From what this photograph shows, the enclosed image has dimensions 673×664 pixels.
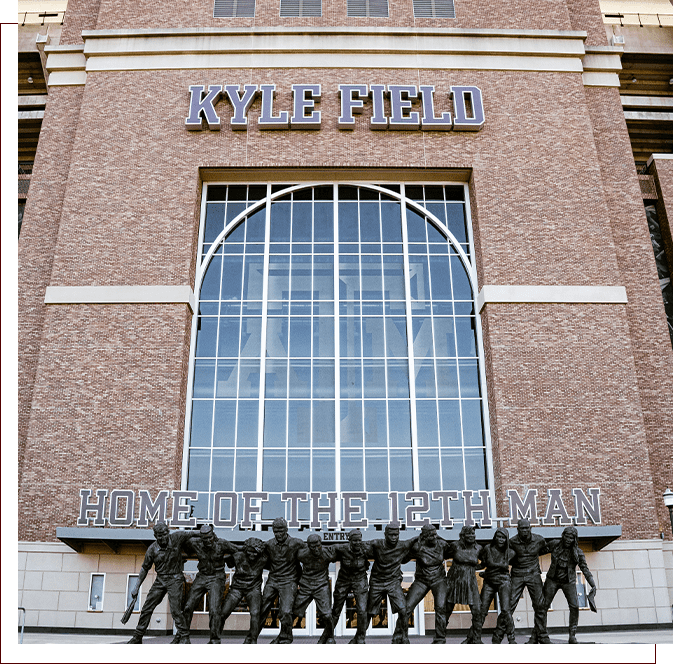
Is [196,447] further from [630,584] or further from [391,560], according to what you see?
[630,584]

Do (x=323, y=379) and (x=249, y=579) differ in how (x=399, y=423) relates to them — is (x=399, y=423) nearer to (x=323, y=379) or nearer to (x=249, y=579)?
(x=323, y=379)

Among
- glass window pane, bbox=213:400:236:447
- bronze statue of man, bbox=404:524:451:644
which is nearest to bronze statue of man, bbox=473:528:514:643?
bronze statue of man, bbox=404:524:451:644

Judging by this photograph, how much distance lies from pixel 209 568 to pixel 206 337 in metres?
8.94

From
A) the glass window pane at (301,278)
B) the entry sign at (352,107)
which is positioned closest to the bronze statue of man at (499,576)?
the glass window pane at (301,278)

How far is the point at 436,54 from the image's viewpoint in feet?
76.6

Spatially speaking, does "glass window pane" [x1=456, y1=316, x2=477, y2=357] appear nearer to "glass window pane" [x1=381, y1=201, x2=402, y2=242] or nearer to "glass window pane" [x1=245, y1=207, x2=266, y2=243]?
"glass window pane" [x1=381, y1=201, x2=402, y2=242]

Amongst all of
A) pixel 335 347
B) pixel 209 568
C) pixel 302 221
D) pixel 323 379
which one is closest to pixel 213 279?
pixel 302 221

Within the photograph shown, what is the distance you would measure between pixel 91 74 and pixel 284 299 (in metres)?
9.71

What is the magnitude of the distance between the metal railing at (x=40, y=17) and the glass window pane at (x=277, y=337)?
638 inches

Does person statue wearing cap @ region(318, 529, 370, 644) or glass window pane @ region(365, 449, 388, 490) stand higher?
glass window pane @ region(365, 449, 388, 490)

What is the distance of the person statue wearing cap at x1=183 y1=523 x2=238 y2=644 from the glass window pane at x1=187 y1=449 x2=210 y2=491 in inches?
238

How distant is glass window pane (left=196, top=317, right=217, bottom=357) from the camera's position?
21141mm

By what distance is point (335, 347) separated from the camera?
20891mm

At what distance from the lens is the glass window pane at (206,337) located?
2114cm
